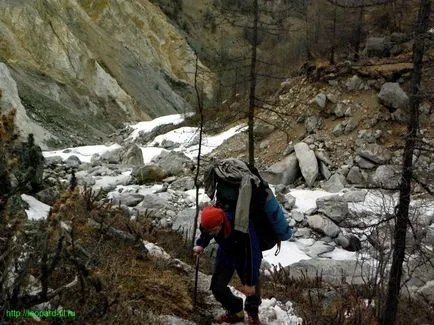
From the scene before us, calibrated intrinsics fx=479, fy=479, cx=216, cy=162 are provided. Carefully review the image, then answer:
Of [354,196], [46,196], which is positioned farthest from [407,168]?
[354,196]

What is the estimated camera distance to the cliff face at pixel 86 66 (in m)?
29.2

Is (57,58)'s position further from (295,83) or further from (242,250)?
(242,250)

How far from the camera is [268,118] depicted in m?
22.4

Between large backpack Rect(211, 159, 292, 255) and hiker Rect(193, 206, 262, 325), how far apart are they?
84 mm

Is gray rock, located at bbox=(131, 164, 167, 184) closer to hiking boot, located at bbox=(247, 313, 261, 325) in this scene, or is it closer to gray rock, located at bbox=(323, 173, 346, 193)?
gray rock, located at bbox=(323, 173, 346, 193)

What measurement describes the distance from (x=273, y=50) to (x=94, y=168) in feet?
96.1

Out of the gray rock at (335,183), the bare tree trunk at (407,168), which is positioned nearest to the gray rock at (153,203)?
the gray rock at (335,183)

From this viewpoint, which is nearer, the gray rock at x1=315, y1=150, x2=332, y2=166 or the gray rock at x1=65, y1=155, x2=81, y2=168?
the gray rock at x1=315, y1=150, x2=332, y2=166

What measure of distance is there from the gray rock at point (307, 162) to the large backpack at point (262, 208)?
1208cm

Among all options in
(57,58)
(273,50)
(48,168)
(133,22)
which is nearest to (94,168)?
(48,168)

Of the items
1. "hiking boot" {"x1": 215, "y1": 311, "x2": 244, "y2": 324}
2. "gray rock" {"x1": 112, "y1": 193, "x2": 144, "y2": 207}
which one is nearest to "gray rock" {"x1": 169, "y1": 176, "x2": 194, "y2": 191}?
"gray rock" {"x1": 112, "y1": 193, "x2": 144, "y2": 207}

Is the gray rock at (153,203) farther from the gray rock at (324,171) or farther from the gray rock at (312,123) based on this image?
the gray rock at (312,123)

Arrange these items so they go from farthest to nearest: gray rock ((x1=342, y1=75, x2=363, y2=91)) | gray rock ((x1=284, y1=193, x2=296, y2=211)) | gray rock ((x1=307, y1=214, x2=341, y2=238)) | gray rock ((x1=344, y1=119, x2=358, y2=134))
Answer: gray rock ((x1=342, y1=75, x2=363, y2=91)) → gray rock ((x1=344, y1=119, x2=358, y2=134)) → gray rock ((x1=284, y1=193, x2=296, y2=211)) → gray rock ((x1=307, y1=214, x2=341, y2=238))

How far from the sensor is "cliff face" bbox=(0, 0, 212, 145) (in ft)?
95.8
